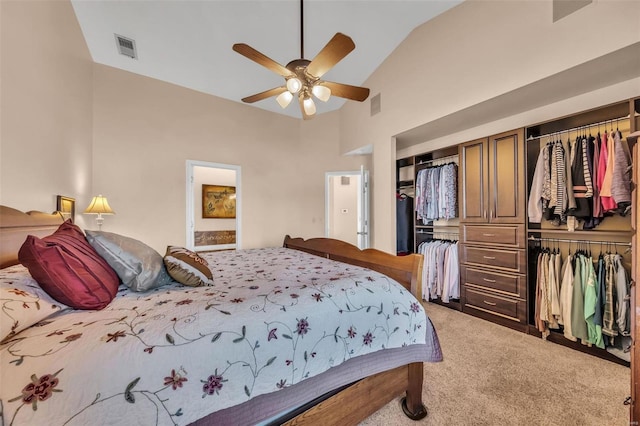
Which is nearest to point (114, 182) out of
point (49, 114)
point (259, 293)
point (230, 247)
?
point (49, 114)

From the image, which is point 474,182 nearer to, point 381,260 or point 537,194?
point 537,194

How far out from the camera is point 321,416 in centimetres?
112

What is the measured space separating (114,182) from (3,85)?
2192mm

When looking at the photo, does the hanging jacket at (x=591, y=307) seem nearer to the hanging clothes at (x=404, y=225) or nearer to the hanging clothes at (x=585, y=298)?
the hanging clothes at (x=585, y=298)

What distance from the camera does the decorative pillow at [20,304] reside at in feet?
Answer: 2.47

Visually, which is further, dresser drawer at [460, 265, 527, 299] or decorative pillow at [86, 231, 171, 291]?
dresser drawer at [460, 265, 527, 299]

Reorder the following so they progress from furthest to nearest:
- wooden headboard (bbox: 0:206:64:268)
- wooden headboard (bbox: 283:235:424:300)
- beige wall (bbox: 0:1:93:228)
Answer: wooden headboard (bbox: 283:235:424:300), beige wall (bbox: 0:1:93:228), wooden headboard (bbox: 0:206:64:268)

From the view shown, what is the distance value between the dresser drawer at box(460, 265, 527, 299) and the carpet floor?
1.42ft

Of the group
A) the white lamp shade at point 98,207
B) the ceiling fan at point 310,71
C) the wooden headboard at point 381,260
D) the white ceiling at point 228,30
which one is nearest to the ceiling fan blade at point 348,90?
the ceiling fan at point 310,71

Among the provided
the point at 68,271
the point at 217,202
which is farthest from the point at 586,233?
the point at 217,202

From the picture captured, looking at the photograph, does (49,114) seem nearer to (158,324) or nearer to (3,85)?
(3,85)

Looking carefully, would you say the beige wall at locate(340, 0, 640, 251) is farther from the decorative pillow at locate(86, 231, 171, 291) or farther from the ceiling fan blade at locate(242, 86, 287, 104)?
the decorative pillow at locate(86, 231, 171, 291)

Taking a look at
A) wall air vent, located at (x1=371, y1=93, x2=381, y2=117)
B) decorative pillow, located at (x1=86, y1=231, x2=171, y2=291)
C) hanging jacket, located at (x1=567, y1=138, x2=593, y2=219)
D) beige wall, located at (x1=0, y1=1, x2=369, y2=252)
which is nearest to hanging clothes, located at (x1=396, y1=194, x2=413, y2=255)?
beige wall, located at (x1=0, y1=1, x2=369, y2=252)

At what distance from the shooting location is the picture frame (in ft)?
6.62
